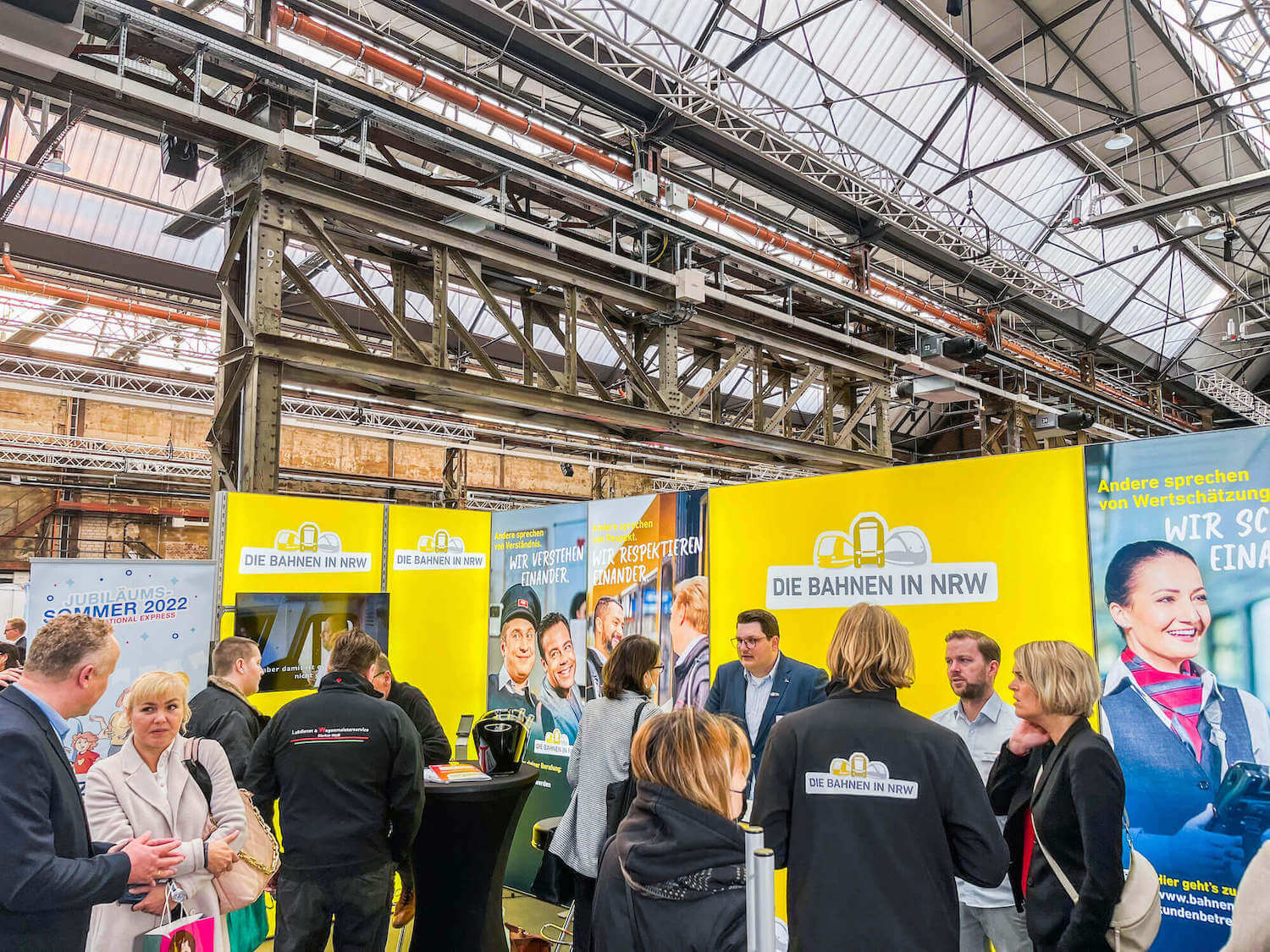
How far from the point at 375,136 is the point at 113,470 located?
1255cm

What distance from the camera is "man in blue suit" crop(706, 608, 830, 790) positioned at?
193 inches

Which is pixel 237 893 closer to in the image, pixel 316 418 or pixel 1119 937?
pixel 1119 937

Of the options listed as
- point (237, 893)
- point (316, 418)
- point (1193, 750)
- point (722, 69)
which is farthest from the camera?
point (316, 418)

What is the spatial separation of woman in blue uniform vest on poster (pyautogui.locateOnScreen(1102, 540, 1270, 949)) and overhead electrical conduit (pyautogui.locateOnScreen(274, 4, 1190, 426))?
5617 millimetres

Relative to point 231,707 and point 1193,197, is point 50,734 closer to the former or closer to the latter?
point 231,707

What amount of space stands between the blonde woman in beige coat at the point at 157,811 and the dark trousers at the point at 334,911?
0.45m

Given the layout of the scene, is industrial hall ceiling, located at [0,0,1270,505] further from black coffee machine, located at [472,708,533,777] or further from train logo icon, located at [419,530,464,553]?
black coffee machine, located at [472,708,533,777]

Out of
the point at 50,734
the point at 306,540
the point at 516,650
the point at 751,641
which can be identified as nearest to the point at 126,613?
the point at 306,540

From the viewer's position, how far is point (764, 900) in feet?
5.56

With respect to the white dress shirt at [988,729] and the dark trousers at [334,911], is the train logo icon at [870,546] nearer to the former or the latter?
the white dress shirt at [988,729]

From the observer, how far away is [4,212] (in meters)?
6.45

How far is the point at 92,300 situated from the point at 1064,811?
11.9m

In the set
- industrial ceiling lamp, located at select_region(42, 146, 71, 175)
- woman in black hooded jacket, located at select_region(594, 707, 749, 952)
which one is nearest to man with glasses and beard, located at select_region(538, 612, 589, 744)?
woman in black hooded jacket, located at select_region(594, 707, 749, 952)

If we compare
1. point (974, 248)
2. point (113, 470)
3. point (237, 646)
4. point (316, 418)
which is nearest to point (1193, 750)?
point (237, 646)
